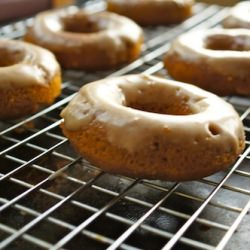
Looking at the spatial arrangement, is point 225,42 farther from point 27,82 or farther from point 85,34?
point 27,82

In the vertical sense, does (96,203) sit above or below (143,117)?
below

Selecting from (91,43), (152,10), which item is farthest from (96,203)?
(152,10)

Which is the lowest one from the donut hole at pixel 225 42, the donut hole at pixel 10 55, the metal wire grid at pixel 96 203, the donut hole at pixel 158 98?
the metal wire grid at pixel 96 203

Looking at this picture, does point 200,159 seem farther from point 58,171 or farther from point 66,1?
point 66,1

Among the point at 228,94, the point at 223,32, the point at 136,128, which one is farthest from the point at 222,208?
the point at 223,32

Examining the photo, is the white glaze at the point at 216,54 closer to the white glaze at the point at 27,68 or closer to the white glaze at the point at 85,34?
the white glaze at the point at 85,34

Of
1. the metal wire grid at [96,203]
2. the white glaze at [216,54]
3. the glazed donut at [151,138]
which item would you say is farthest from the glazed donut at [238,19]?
the glazed donut at [151,138]

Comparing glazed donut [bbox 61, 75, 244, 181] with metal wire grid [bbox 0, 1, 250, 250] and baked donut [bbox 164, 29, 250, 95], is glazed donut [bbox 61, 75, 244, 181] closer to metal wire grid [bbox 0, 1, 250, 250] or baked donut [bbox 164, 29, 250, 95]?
metal wire grid [bbox 0, 1, 250, 250]
